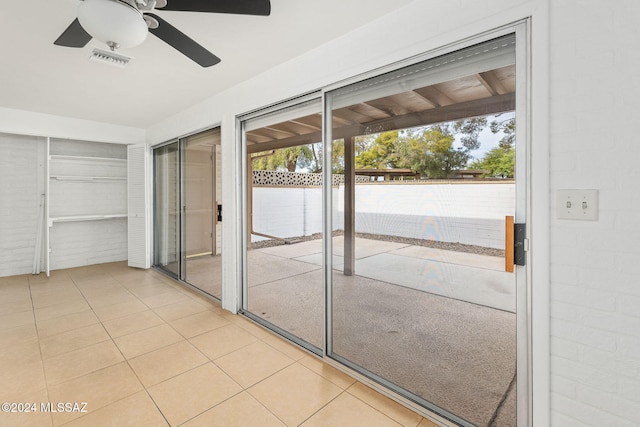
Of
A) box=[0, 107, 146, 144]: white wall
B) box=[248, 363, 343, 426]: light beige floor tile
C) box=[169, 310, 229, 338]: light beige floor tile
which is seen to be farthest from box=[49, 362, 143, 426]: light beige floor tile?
box=[0, 107, 146, 144]: white wall

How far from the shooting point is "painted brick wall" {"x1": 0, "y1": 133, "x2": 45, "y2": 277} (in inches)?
174

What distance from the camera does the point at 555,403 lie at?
1.32 metres

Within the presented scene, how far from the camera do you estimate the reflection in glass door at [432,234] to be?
1570 mm

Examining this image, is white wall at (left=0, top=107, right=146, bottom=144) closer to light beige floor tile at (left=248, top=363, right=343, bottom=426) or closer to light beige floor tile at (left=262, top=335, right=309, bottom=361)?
light beige floor tile at (left=262, top=335, right=309, bottom=361)

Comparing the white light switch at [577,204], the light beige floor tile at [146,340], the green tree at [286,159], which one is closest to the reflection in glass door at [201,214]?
the light beige floor tile at [146,340]

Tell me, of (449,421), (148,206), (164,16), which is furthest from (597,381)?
(148,206)

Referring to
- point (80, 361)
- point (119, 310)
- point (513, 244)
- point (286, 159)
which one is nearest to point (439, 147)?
point (513, 244)

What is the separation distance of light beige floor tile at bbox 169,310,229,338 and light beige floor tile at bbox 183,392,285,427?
1088 mm

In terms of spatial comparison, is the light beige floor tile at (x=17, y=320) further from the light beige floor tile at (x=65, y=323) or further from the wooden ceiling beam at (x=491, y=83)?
the wooden ceiling beam at (x=491, y=83)

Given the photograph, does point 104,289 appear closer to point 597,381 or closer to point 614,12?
point 597,381

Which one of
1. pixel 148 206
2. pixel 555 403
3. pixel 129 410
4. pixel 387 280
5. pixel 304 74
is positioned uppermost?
pixel 304 74

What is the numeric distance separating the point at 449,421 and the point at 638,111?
171 centimetres

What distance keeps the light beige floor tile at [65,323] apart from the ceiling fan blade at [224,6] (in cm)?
302

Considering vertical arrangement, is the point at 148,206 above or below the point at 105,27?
below
